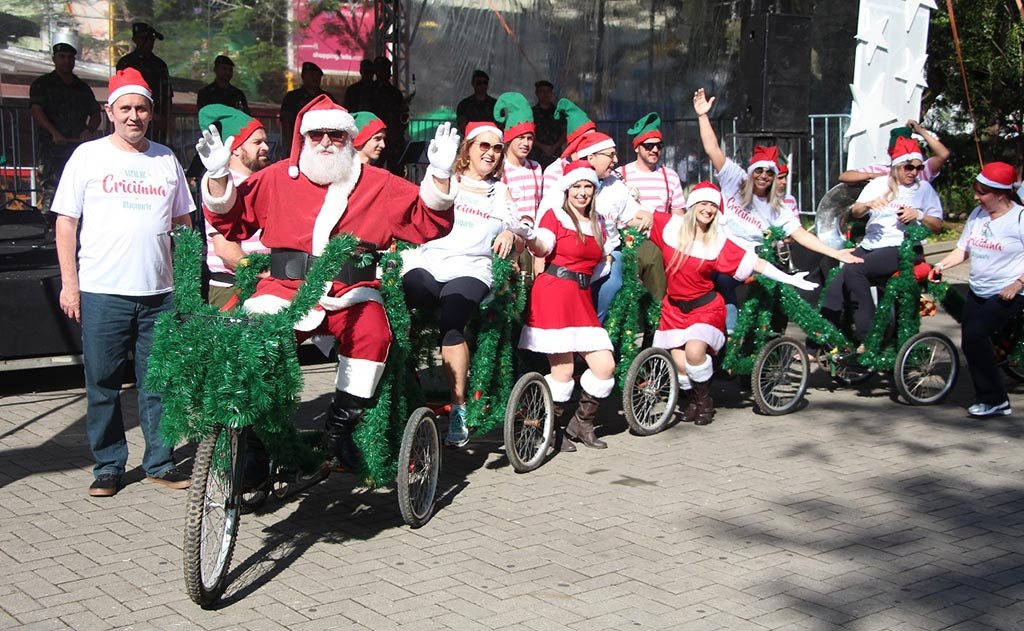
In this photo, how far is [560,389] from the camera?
7.54m

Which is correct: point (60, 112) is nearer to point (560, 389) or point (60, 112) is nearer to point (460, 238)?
point (460, 238)

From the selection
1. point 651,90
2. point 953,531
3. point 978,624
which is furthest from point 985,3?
point 978,624

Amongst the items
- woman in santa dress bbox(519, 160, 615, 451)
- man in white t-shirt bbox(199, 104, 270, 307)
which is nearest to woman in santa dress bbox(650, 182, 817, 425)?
woman in santa dress bbox(519, 160, 615, 451)

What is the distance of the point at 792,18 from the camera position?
12.5 m

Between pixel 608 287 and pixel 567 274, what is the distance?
0.70m

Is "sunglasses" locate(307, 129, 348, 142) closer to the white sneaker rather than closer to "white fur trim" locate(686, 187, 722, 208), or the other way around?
"white fur trim" locate(686, 187, 722, 208)

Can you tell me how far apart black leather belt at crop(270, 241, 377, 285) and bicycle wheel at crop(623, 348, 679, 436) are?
2727mm

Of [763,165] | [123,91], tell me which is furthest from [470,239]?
[763,165]

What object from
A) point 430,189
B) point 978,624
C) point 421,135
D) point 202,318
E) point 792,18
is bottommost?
point 978,624

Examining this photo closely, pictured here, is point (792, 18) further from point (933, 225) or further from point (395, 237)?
point (395, 237)

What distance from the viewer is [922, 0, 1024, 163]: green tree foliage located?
19.4 m

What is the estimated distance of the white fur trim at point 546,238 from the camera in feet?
23.7

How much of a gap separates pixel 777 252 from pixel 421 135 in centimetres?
787

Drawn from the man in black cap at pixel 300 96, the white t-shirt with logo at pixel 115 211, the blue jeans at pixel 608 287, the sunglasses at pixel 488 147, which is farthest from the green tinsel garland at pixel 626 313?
the man in black cap at pixel 300 96
